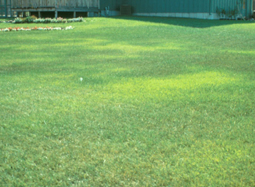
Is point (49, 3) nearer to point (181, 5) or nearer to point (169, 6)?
point (169, 6)

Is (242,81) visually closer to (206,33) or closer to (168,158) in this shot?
(168,158)

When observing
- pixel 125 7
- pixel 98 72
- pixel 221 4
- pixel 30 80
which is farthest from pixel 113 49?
pixel 125 7

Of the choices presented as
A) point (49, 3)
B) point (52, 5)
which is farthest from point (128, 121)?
point (49, 3)

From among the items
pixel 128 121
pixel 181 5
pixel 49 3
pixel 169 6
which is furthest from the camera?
pixel 169 6

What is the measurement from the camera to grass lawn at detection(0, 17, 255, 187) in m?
2.58

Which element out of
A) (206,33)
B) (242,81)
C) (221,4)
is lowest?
(242,81)

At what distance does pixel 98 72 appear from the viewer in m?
6.13

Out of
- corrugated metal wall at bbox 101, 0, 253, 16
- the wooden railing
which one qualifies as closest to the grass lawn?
corrugated metal wall at bbox 101, 0, 253, 16

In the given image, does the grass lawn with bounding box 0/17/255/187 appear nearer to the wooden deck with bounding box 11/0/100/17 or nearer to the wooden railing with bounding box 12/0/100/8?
the wooden deck with bounding box 11/0/100/17

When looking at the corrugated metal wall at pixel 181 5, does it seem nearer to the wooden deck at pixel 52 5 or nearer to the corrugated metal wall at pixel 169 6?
the corrugated metal wall at pixel 169 6

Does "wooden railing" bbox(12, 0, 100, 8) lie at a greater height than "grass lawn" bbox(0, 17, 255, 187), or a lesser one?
greater

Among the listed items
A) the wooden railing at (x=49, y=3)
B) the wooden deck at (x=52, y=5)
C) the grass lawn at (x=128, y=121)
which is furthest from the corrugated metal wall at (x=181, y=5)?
the grass lawn at (x=128, y=121)

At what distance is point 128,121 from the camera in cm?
365

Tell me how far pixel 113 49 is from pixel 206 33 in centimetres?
502
